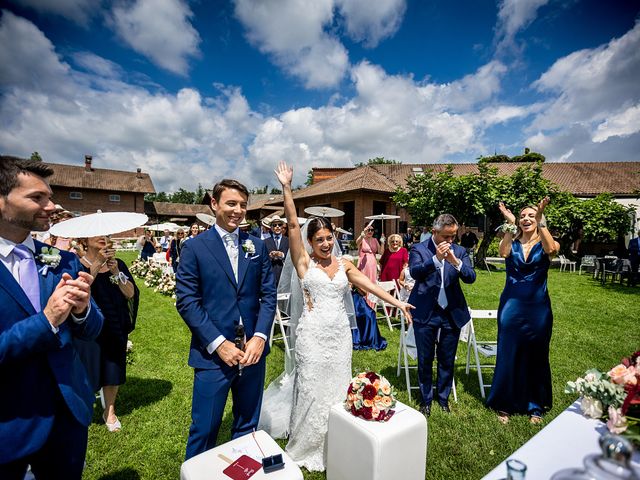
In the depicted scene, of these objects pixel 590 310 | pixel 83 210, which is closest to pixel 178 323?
pixel 590 310

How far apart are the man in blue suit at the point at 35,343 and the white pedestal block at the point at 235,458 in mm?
688

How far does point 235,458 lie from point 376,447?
104 centimetres

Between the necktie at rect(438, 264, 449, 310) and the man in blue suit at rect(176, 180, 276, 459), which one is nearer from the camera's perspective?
the man in blue suit at rect(176, 180, 276, 459)

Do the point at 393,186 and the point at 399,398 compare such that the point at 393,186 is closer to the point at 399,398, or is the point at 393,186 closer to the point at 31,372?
the point at 399,398

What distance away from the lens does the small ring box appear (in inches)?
82.7

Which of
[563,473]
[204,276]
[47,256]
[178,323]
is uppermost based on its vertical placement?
[47,256]

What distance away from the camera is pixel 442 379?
14.0ft

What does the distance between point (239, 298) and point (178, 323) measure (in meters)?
6.39

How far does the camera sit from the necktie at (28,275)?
183 cm

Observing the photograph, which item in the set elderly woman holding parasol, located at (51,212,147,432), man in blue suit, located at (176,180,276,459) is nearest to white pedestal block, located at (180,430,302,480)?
man in blue suit, located at (176,180,276,459)

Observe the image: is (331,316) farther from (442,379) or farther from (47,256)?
(47,256)

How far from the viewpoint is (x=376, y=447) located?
7.95ft

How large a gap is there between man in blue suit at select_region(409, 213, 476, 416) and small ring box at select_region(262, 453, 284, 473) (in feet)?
8.52

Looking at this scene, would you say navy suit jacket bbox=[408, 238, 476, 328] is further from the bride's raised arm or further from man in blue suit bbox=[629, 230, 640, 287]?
man in blue suit bbox=[629, 230, 640, 287]
